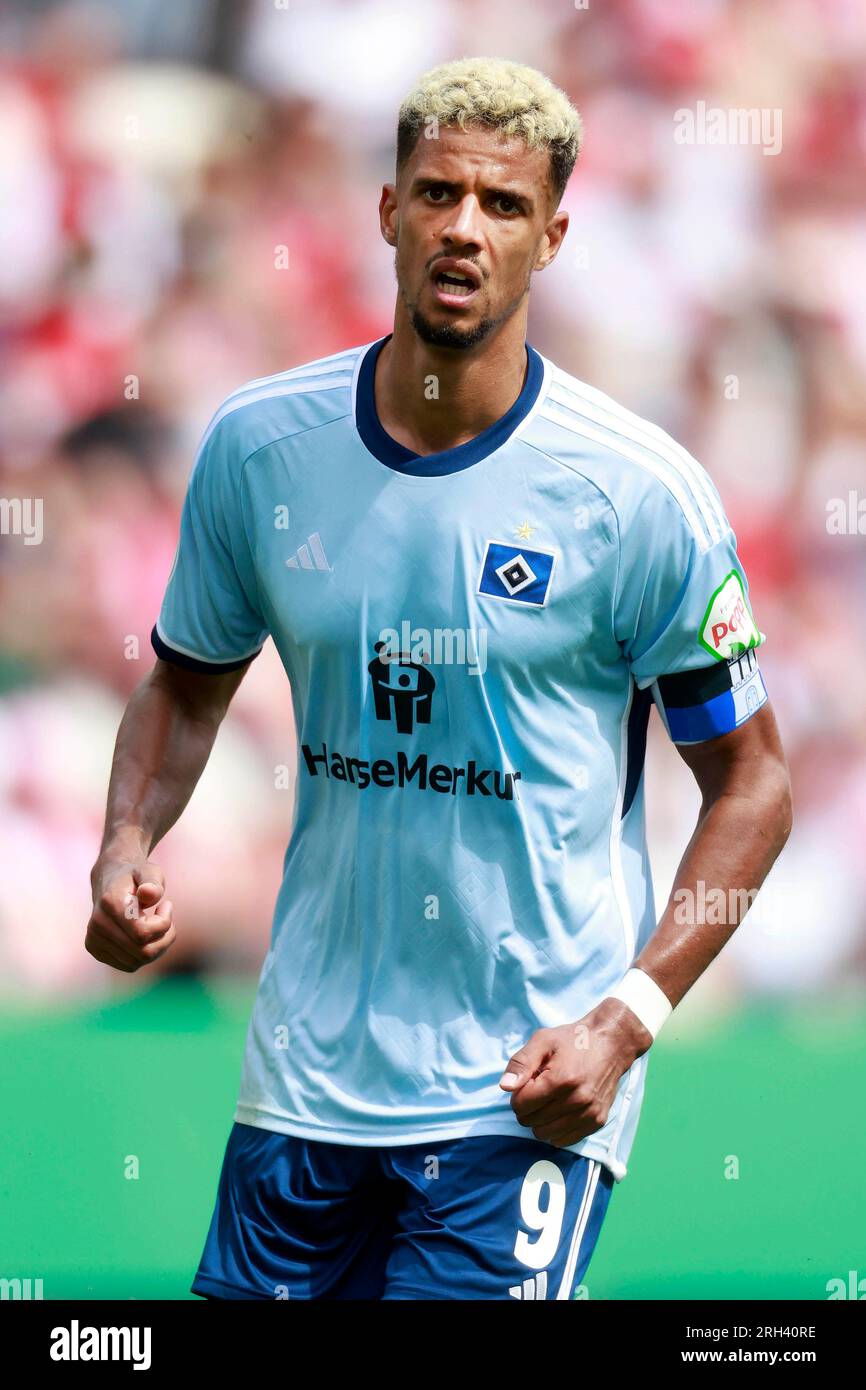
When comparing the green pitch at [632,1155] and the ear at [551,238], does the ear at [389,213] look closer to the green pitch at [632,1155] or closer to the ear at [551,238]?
the ear at [551,238]

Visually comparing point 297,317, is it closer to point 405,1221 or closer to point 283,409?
point 283,409

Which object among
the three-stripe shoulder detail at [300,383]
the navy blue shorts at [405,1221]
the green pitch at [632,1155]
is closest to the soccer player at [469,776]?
the navy blue shorts at [405,1221]

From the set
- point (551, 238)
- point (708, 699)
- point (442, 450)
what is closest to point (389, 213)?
point (551, 238)

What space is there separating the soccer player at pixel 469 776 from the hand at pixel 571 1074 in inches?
0.5

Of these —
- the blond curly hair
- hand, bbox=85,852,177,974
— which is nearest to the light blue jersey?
hand, bbox=85,852,177,974

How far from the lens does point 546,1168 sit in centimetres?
278

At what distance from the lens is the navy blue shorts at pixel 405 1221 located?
272 centimetres

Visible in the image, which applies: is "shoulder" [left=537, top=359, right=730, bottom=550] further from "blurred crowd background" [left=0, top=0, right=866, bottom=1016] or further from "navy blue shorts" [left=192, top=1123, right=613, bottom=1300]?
"blurred crowd background" [left=0, top=0, right=866, bottom=1016]

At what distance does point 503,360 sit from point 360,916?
81cm

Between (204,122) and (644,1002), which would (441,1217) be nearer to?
(644,1002)

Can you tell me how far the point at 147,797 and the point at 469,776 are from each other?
548mm

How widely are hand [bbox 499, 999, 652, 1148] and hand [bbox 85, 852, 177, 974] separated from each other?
50 centimetres

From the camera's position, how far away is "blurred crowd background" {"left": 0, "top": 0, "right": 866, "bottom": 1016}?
5902 mm

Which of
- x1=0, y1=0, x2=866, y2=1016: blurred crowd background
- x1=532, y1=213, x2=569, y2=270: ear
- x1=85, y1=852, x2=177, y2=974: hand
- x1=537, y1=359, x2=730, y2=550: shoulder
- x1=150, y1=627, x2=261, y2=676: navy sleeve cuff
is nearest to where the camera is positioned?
x1=85, y1=852, x2=177, y2=974: hand
